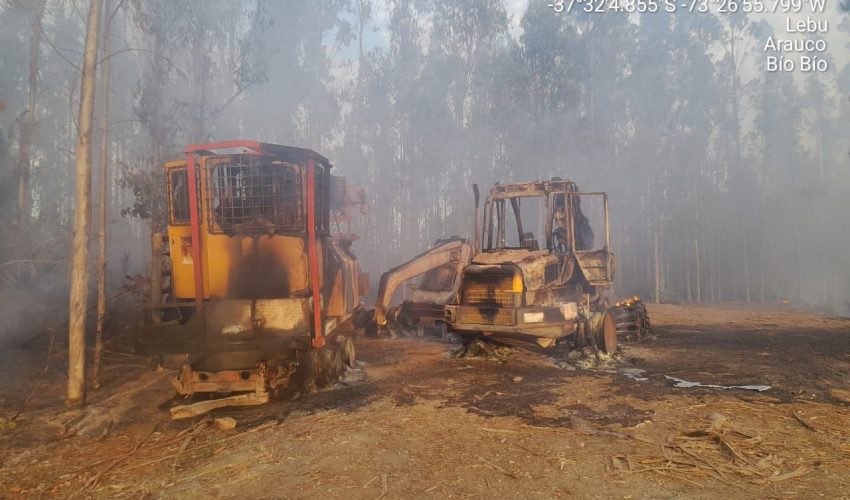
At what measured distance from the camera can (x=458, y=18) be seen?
35.2 metres

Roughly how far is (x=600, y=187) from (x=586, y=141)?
290cm

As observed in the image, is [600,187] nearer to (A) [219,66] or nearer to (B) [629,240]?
(B) [629,240]

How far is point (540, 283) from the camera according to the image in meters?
9.42

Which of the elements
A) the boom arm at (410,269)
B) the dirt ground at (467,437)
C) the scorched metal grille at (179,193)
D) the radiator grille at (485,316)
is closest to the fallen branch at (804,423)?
the dirt ground at (467,437)

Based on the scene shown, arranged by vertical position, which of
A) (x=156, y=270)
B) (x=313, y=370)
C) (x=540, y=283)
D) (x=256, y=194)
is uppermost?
(x=256, y=194)

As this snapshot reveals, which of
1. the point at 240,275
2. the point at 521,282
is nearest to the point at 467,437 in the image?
the point at 240,275

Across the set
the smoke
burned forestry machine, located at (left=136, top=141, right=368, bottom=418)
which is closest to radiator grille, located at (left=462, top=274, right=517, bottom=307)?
burned forestry machine, located at (left=136, top=141, right=368, bottom=418)

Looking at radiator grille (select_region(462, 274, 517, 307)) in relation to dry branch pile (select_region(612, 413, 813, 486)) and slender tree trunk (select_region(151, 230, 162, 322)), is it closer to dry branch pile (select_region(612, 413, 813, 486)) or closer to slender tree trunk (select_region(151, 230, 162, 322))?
dry branch pile (select_region(612, 413, 813, 486))

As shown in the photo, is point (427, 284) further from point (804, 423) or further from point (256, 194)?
point (804, 423)

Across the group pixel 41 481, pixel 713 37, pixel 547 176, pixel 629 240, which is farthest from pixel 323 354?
pixel 713 37

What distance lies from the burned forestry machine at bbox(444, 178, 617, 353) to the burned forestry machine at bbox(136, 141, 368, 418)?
312 centimetres

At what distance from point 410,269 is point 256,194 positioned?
4600 mm

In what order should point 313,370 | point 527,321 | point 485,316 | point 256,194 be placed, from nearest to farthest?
point 256,194
point 313,370
point 527,321
point 485,316

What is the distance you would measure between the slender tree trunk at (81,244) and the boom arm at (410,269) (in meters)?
5.41
